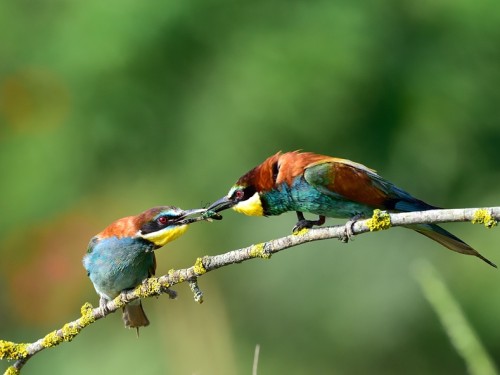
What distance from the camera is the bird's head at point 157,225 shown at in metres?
3.38

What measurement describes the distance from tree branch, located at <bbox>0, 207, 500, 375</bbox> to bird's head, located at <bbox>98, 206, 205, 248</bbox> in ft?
1.22

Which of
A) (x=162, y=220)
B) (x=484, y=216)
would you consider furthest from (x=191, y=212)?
(x=484, y=216)

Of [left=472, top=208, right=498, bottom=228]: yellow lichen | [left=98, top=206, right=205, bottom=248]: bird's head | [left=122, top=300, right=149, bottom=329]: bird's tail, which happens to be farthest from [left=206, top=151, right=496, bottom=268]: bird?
[left=472, top=208, right=498, bottom=228]: yellow lichen

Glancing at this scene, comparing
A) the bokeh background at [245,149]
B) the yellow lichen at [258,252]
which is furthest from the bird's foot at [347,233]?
the bokeh background at [245,149]

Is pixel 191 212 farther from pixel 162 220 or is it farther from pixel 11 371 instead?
pixel 11 371

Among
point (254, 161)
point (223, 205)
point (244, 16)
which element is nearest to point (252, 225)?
point (254, 161)

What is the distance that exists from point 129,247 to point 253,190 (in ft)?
1.68

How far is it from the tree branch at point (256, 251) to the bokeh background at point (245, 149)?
11.5 ft

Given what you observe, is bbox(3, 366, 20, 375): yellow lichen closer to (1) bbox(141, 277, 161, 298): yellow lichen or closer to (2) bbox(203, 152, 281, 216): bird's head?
(1) bbox(141, 277, 161, 298): yellow lichen

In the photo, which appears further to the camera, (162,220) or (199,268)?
(162,220)

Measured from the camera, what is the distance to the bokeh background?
6844 mm

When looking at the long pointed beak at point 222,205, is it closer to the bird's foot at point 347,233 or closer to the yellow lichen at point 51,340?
the bird's foot at point 347,233

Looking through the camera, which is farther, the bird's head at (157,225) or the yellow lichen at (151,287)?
the bird's head at (157,225)

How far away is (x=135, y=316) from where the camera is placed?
401 cm
